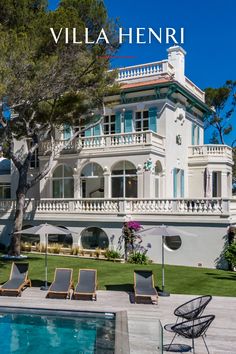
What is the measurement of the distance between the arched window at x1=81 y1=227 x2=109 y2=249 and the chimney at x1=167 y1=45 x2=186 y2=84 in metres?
13.7

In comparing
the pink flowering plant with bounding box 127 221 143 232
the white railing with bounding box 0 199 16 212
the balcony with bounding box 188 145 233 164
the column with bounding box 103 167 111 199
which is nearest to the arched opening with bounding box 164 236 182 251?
the pink flowering plant with bounding box 127 221 143 232

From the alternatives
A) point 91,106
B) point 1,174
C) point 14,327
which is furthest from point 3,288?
point 1,174

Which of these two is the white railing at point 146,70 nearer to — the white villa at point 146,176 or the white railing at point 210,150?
the white villa at point 146,176

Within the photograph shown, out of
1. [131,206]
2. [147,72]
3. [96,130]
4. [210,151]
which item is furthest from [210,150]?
[131,206]

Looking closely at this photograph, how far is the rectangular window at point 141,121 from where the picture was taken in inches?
1215

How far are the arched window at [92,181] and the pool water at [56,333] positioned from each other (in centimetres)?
1816

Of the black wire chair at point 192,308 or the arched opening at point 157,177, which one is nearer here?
the black wire chair at point 192,308

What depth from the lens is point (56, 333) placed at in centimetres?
1217

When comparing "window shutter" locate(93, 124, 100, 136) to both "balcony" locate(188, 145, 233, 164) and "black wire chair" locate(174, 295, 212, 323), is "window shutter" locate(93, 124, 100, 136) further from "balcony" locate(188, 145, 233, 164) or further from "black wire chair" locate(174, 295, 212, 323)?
"black wire chair" locate(174, 295, 212, 323)

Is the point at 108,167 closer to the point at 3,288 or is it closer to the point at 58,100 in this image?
the point at 58,100

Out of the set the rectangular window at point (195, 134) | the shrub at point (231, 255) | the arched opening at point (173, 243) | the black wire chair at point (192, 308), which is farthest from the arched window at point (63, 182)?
the black wire chair at point (192, 308)

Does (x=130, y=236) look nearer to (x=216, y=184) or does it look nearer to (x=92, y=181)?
(x=92, y=181)

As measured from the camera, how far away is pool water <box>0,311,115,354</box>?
10.9 metres

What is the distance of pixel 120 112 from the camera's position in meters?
31.6
